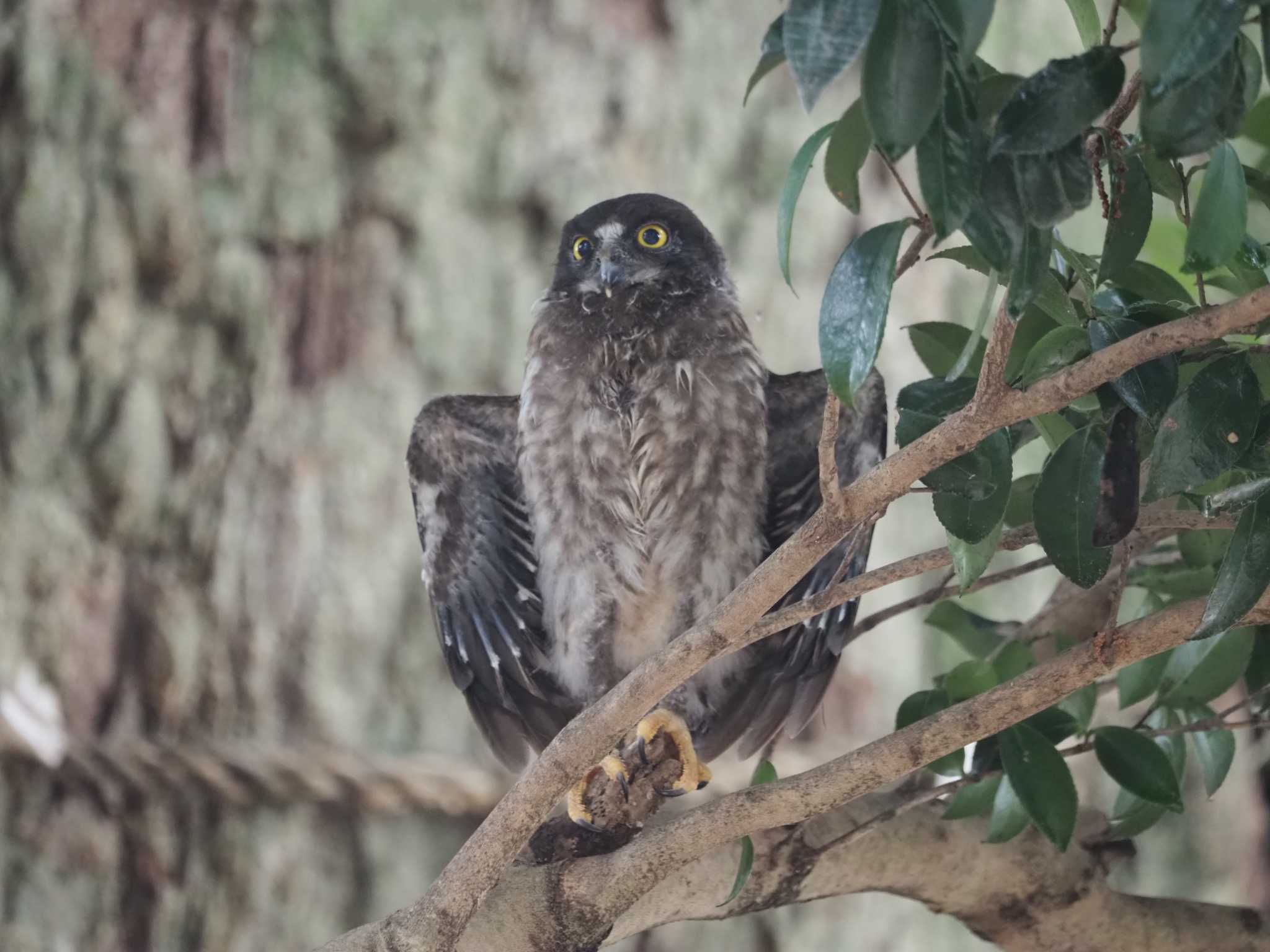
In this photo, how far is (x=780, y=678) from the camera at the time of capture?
2.15 meters

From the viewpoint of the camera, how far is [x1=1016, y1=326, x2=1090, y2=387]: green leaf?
104 cm

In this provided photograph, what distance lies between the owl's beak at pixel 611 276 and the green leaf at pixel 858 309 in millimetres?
1376

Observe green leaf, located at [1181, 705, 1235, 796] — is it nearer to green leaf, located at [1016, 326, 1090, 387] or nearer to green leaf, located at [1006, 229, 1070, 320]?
green leaf, located at [1016, 326, 1090, 387]

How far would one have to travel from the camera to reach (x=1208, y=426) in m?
1.00

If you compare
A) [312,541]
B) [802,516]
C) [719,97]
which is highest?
[719,97]

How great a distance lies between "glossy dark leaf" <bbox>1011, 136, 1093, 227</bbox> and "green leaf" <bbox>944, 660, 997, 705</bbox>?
0.77 m

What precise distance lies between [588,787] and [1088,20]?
44.6 inches

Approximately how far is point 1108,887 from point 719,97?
6.82 ft

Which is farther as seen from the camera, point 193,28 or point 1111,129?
point 193,28

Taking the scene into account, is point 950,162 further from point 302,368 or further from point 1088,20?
point 302,368

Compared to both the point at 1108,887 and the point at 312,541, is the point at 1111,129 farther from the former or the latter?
the point at 312,541

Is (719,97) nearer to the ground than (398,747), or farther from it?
farther from it

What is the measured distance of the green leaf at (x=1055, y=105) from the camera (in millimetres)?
811

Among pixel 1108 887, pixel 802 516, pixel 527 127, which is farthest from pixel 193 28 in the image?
pixel 1108 887
